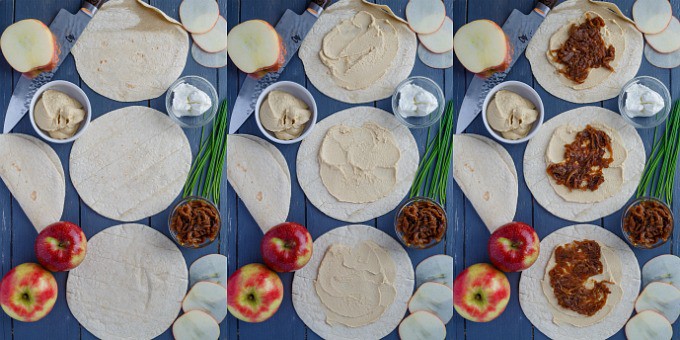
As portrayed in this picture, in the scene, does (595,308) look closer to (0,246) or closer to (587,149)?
(587,149)

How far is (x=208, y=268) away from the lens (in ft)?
7.23

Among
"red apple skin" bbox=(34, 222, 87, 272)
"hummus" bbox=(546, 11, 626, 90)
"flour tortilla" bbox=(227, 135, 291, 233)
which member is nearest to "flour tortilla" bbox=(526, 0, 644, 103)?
"hummus" bbox=(546, 11, 626, 90)

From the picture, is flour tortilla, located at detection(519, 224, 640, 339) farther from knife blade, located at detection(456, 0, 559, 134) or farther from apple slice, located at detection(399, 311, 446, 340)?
knife blade, located at detection(456, 0, 559, 134)

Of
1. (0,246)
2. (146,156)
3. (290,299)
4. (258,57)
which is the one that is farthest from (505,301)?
(0,246)

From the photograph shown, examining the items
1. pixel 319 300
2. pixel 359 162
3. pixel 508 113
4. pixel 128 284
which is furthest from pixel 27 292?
pixel 508 113

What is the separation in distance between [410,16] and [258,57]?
576 mm

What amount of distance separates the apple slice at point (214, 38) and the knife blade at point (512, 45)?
2.94 feet

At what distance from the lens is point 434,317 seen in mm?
2234

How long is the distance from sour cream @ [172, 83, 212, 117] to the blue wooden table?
7 centimetres

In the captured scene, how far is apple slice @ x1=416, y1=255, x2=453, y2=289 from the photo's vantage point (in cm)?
223

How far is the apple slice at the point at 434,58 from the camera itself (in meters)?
2.25

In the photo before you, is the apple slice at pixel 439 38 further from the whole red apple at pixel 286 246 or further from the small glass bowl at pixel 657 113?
the whole red apple at pixel 286 246

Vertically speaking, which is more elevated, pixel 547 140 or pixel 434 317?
pixel 547 140

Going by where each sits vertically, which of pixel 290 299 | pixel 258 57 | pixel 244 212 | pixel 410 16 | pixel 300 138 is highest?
pixel 410 16
